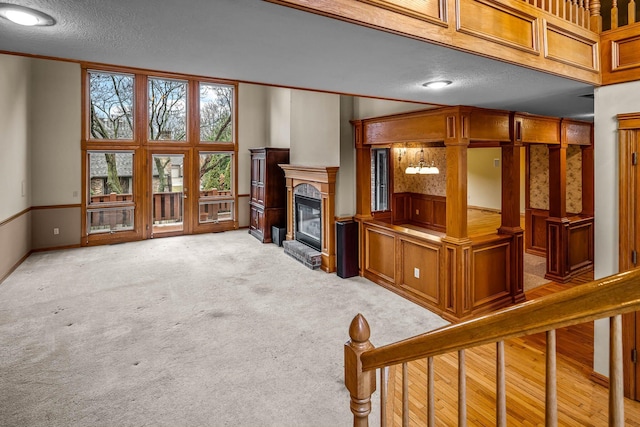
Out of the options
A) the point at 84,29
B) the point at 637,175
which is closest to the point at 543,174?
the point at 637,175

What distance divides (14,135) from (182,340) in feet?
15.5

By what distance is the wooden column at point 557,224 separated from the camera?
5.28 m

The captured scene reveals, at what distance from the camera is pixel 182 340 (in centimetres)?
351

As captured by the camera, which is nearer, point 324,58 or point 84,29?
point 84,29

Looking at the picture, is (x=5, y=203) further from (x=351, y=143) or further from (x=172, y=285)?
(x=351, y=143)

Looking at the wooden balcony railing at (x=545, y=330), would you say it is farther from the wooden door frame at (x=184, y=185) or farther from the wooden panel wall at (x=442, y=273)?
the wooden door frame at (x=184, y=185)

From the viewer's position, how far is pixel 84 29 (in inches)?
61.7

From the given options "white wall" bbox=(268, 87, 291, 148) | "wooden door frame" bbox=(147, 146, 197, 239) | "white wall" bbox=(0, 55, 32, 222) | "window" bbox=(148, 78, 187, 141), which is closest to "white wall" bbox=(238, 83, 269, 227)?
"white wall" bbox=(268, 87, 291, 148)

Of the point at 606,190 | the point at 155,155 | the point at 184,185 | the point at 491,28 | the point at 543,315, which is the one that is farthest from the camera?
the point at 184,185

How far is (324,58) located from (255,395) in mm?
2342

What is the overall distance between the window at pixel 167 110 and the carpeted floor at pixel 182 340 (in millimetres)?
3417

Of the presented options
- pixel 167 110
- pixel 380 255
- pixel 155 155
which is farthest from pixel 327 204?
pixel 167 110

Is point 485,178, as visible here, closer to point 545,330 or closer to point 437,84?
point 437,84

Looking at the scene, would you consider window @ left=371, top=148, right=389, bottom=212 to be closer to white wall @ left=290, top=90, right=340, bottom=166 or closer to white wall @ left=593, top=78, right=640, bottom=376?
white wall @ left=290, top=90, right=340, bottom=166
